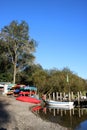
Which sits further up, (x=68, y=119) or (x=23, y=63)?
(x=23, y=63)

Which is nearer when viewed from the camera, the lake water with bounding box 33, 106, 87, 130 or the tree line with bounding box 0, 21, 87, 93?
the lake water with bounding box 33, 106, 87, 130

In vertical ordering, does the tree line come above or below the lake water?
above

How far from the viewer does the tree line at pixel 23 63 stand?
6975cm

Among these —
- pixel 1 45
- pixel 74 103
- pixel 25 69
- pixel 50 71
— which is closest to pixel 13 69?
pixel 25 69

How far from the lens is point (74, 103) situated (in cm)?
5788

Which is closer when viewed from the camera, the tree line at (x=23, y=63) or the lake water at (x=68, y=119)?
the lake water at (x=68, y=119)

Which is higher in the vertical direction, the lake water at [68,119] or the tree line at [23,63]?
the tree line at [23,63]

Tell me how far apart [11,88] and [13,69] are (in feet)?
37.7

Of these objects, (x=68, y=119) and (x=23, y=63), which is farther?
(x=23, y=63)

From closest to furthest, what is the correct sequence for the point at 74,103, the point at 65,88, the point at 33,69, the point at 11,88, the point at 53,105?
the point at 53,105 < the point at 74,103 < the point at 11,88 < the point at 65,88 < the point at 33,69

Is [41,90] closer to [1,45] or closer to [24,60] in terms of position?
[24,60]

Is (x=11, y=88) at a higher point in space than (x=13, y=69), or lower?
lower

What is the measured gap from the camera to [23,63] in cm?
7325

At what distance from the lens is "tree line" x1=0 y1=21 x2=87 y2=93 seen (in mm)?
69750
